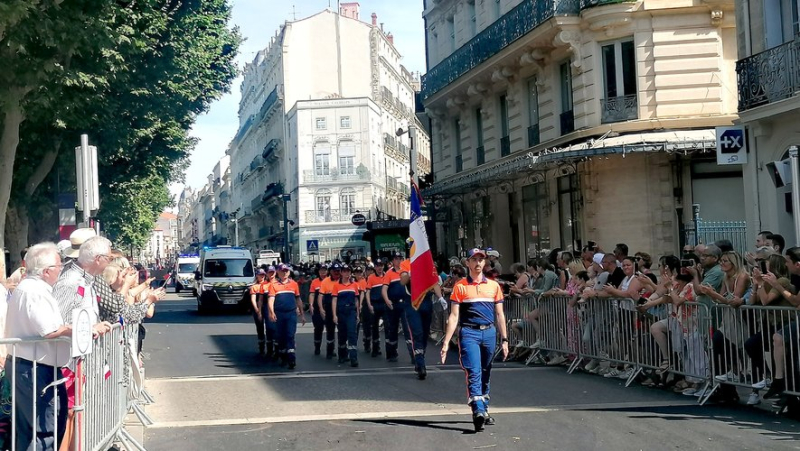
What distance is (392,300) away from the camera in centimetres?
1641

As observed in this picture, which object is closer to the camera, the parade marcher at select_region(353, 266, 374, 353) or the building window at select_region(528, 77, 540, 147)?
the parade marcher at select_region(353, 266, 374, 353)

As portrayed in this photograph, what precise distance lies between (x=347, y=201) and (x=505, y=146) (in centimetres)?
3909

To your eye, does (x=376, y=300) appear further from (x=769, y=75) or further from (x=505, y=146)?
(x=505, y=146)

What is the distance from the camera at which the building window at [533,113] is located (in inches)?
1077

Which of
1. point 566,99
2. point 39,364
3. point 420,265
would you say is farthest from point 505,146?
point 39,364

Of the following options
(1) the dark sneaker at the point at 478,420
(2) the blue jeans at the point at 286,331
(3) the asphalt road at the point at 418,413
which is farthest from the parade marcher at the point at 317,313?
(1) the dark sneaker at the point at 478,420

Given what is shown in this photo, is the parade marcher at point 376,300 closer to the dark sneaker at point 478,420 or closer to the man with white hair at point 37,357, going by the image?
the dark sneaker at point 478,420

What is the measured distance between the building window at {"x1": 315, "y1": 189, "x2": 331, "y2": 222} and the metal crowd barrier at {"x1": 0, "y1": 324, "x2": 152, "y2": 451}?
192ft

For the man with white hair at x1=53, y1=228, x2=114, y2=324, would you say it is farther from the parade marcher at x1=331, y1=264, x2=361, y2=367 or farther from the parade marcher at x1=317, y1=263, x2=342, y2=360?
the parade marcher at x1=317, y1=263, x2=342, y2=360

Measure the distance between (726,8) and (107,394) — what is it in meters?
19.3

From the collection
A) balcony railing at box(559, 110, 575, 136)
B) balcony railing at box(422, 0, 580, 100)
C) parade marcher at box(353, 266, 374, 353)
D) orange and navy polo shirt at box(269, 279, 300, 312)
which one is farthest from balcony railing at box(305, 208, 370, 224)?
orange and navy polo shirt at box(269, 279, 300, 312)

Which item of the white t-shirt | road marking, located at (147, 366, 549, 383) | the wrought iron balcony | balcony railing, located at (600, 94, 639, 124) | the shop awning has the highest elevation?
the wrought iron balcony

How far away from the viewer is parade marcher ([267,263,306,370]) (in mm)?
15805

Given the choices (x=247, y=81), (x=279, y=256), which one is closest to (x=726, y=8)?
(x=279, y=256)
